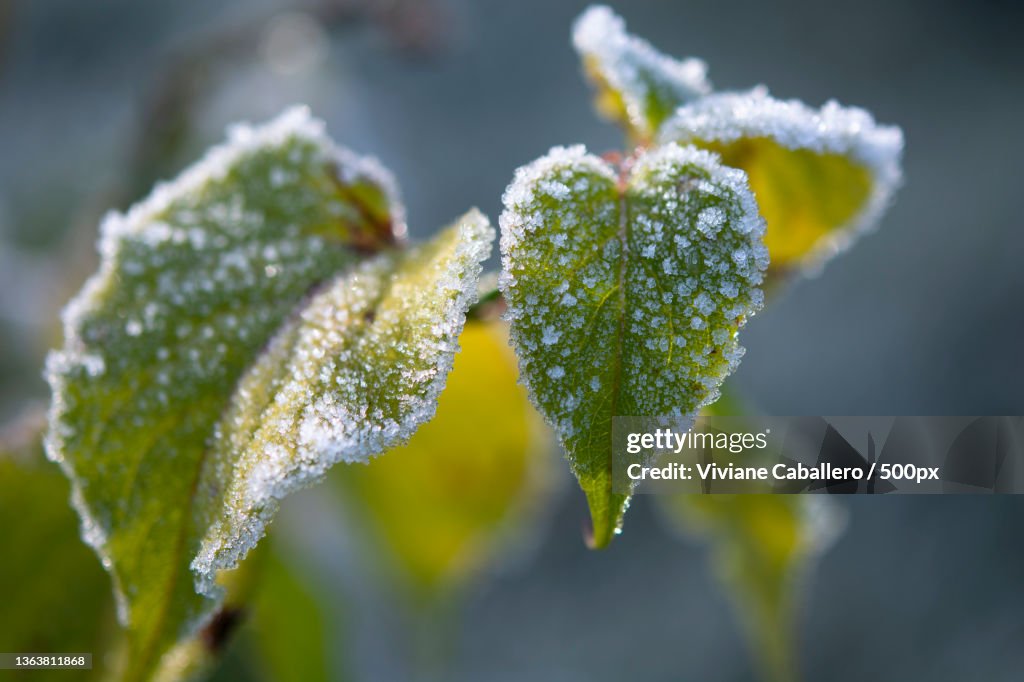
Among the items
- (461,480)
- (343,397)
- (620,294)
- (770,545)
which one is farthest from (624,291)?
(461,480)

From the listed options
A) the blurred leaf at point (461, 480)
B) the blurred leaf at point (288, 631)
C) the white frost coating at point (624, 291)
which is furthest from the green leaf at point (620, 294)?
the blurred leaf at point (288, 631)

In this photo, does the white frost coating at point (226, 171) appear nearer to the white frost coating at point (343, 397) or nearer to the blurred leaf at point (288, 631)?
the white frost coating at point (343, 397)

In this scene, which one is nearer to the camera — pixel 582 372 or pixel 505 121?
pixel 582 372

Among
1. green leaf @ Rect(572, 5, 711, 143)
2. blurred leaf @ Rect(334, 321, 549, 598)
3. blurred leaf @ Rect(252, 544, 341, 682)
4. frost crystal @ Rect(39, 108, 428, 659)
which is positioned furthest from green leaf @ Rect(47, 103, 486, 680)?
blurred leaf @ Rect(252, 544, 341, 682)

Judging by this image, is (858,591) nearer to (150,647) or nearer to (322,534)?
(322,534)

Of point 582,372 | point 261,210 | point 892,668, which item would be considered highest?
point 261,210

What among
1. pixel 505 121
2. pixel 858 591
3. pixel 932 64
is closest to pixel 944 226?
pixel 932 64
